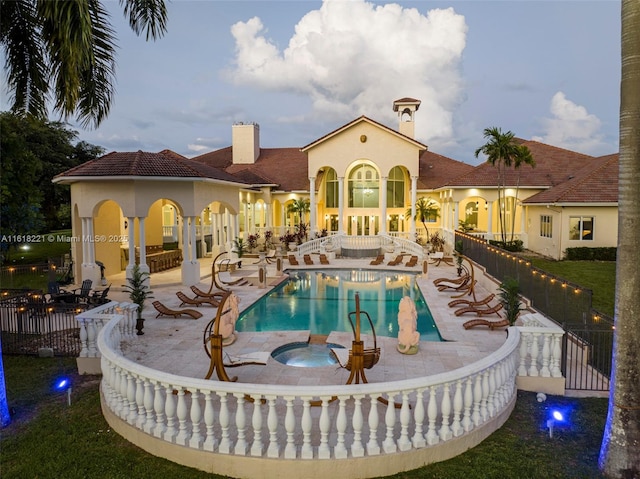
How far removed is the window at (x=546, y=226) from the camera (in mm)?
27378

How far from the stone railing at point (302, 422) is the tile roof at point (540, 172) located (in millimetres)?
26391

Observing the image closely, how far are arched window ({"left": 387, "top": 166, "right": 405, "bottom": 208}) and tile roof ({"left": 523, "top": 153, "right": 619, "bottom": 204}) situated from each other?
10741 millimetres

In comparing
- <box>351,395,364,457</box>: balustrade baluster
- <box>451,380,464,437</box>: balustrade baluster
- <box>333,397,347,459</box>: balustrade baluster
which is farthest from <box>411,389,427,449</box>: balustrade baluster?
<box>333,397,347,459</box>: balustrade baluster

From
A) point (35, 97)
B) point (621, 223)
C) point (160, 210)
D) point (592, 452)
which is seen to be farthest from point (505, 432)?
point (160, 210)

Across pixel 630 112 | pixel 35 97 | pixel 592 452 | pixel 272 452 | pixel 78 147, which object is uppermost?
pixel 78 147

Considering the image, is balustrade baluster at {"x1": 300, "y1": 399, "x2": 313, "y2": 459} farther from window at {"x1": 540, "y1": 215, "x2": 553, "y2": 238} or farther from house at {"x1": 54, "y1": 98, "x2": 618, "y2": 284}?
window at {"x1": 540, "y1": 215, "x2": 553, "y2": 238}

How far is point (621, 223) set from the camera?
5262 millimetres

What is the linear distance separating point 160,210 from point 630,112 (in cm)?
2888

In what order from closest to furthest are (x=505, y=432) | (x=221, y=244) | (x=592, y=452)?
(x=592, y=452), (x=505, y=432), (x=221, y=244)

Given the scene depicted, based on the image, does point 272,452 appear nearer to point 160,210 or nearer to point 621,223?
point 621,223

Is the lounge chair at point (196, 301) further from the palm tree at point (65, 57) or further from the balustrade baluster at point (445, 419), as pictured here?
the balustrade baluster at point (445, 419)

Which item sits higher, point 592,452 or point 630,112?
point 630,112

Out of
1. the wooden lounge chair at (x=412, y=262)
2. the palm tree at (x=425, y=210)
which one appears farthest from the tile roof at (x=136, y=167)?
the palm tree at (x=425, y=210)

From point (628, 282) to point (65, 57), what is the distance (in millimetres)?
8607
